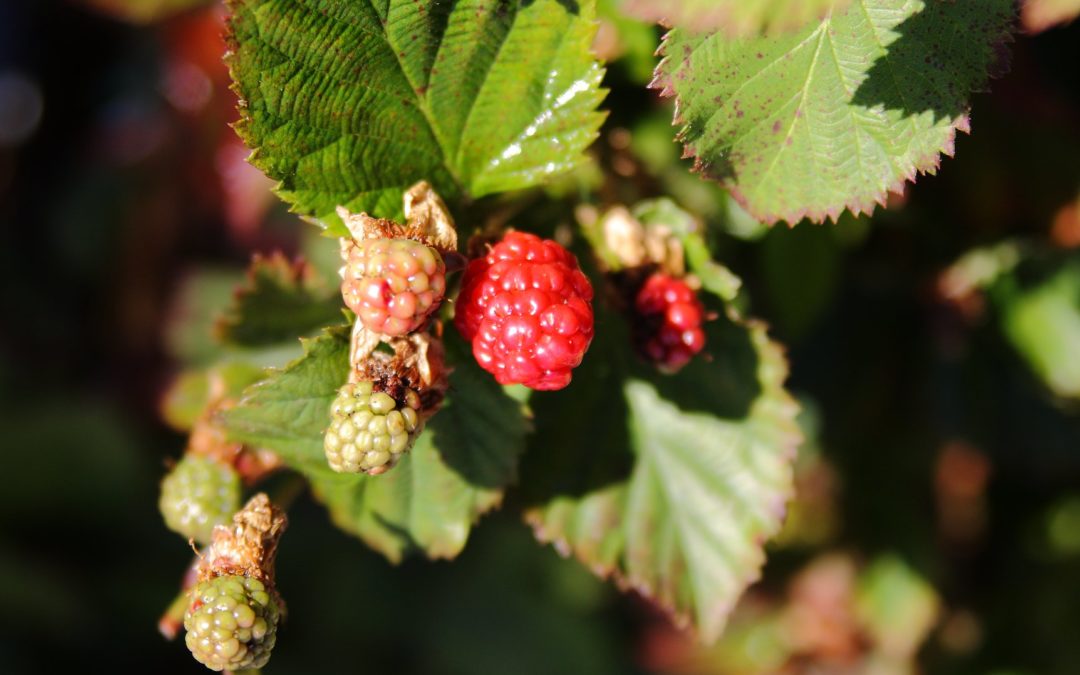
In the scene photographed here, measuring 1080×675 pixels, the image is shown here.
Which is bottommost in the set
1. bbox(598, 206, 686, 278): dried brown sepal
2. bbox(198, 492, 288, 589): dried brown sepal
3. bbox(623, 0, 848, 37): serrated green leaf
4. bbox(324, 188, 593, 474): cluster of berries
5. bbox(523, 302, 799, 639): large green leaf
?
bbox(523, 302, 799, 639): large green leaf

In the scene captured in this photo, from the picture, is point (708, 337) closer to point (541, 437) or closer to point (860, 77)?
point (541, 437)

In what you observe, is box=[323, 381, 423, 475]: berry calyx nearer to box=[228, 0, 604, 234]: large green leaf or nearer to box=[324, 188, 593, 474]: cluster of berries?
box=[324, 188, 593, 474]: cluster of berries

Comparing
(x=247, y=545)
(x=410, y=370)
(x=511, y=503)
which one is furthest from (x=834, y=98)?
(x=511, y=503)

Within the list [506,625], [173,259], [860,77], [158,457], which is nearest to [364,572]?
[506,625]

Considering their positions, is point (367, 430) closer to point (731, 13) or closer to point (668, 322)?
point (668, 322)

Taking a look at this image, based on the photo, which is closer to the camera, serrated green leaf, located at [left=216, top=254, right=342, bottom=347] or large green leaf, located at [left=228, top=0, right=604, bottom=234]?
large green leaf, located at [left=228, top=0, right=604, bottom=234]

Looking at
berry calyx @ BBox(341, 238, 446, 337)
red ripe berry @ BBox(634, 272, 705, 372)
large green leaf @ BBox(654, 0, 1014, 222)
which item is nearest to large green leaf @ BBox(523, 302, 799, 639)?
red ripe berry @ BBox(634, 272, 705, 372)

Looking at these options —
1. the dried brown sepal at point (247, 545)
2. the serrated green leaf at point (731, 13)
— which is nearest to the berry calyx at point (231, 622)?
the dried brown sepal at point (247, 545)
